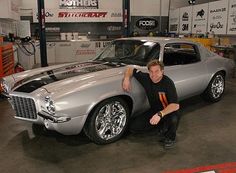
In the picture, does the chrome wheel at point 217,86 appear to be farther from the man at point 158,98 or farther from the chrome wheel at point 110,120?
the chrome wheel at point 110,120

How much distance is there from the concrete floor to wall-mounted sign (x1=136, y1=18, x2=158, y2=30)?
975cm

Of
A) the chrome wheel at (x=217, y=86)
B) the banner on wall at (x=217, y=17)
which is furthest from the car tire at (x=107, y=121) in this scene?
the banner on wall at (x=217, y=17)

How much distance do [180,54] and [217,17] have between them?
5.65 metres

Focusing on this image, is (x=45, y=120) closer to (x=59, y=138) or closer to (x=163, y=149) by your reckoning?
(x=59, y=138)

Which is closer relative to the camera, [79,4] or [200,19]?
[200,19]

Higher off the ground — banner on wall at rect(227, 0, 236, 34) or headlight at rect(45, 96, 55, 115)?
banner on wall at rect(227, 0, 236, 34)

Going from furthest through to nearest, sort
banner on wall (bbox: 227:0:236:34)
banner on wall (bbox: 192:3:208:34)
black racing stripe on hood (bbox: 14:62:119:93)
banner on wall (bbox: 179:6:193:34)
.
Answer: banner on wall (bbox: 179:6:193:34)
banner on wall (bbox: 192:3:208:34)
banner on wall (bbox: 227:0:236:34)
black racing stripe on hood (bbox: 14:62:119:93)

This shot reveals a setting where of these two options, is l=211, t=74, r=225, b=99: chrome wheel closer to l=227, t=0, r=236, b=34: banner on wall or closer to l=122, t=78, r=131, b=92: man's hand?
l=122, t=78, r=131, b=92: man's hand

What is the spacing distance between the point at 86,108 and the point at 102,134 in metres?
0.50

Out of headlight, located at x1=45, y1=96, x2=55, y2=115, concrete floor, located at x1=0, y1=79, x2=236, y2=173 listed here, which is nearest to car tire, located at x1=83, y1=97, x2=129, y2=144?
concrete floor, located at x1=0, y1=79, x2=236, y2=173

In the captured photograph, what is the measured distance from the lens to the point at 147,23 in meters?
13.5

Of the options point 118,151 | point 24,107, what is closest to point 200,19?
point 118,151

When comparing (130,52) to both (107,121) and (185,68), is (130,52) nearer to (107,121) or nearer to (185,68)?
(185,68)

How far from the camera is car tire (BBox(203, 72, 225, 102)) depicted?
16.6 ft
